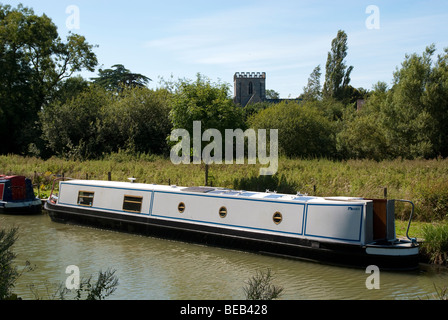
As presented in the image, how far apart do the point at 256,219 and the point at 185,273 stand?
2.92 metres

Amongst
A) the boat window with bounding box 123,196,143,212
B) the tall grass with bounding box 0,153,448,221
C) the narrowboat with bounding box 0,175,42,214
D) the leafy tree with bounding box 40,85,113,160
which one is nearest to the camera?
the tall grass with bounding box 0,153,448,221

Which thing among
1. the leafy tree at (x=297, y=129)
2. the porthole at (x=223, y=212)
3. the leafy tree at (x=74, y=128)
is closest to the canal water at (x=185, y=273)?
the porthole at (x=223, y=212)

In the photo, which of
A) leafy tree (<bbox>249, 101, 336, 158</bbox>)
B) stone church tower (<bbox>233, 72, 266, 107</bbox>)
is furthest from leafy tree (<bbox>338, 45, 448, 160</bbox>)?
stone church tower (<bbox>233, 72, 266, 107</bbox>)

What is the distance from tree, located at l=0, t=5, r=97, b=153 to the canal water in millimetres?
25357

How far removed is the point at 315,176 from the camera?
19.0 m

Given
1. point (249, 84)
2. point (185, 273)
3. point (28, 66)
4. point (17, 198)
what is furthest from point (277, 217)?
point (249, 84)

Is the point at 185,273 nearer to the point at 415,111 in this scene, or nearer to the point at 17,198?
the point at 17,198

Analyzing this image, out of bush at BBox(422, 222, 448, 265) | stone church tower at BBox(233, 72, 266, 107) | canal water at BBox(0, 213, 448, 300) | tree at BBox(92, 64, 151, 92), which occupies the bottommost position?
canal water at BBox(0, 213, 448, 300)

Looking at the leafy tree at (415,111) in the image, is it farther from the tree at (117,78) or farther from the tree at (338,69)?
the tree at (117,78)

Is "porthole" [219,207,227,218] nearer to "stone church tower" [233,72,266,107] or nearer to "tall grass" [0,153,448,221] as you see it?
"tall grass" [0,153,448,221]

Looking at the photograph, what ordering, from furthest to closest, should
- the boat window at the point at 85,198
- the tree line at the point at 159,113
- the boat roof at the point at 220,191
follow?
the tree line at the point at 159,113, the boat window at the point at 85,198, the boat roof at the point at 220,191

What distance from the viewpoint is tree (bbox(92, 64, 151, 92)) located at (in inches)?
2079

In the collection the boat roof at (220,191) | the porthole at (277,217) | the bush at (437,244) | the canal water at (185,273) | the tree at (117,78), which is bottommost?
the canal water at (185,273)

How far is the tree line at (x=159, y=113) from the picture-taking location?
25.2 m
